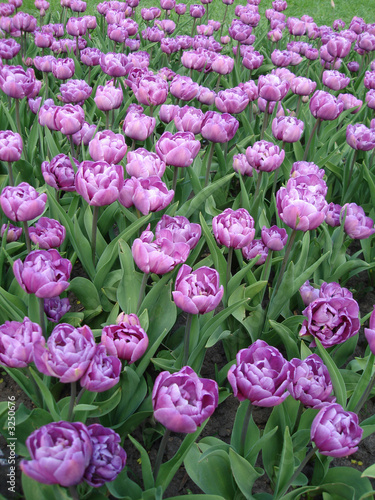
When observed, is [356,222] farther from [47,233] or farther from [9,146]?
[9,146]

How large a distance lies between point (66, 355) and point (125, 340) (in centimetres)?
23

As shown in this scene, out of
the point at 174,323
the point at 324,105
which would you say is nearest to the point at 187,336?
the point at 174,323

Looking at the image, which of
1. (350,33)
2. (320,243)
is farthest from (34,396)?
(350,33)

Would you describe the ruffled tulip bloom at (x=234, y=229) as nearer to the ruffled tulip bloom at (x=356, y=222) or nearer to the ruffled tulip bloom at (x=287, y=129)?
the ruffled tulip bloom at (x=356, y=222)

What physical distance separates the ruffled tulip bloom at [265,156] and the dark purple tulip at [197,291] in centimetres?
92

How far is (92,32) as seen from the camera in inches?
222

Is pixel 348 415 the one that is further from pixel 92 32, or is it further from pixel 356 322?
pixel 92 32

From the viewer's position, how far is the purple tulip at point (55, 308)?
Result: 69.6 inches

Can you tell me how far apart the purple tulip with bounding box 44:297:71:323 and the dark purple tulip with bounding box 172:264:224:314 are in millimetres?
534

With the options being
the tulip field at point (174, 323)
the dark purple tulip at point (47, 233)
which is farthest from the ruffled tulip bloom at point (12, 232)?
the dark purple tulip at point (47, 233)

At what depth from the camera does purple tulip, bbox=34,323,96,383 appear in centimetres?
118

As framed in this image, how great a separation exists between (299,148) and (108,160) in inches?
57.3

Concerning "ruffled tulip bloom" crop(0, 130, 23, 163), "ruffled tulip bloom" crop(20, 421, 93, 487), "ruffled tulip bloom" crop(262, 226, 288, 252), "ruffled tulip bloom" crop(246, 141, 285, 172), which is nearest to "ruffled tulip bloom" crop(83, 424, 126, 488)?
"ruffled tulip bloom" crop(20, 421, 93, 487)

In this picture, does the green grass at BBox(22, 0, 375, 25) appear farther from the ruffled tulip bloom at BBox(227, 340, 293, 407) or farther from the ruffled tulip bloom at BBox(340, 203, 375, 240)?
the ruffled tulip bloom at BBox(227, 340, 293, 407)
